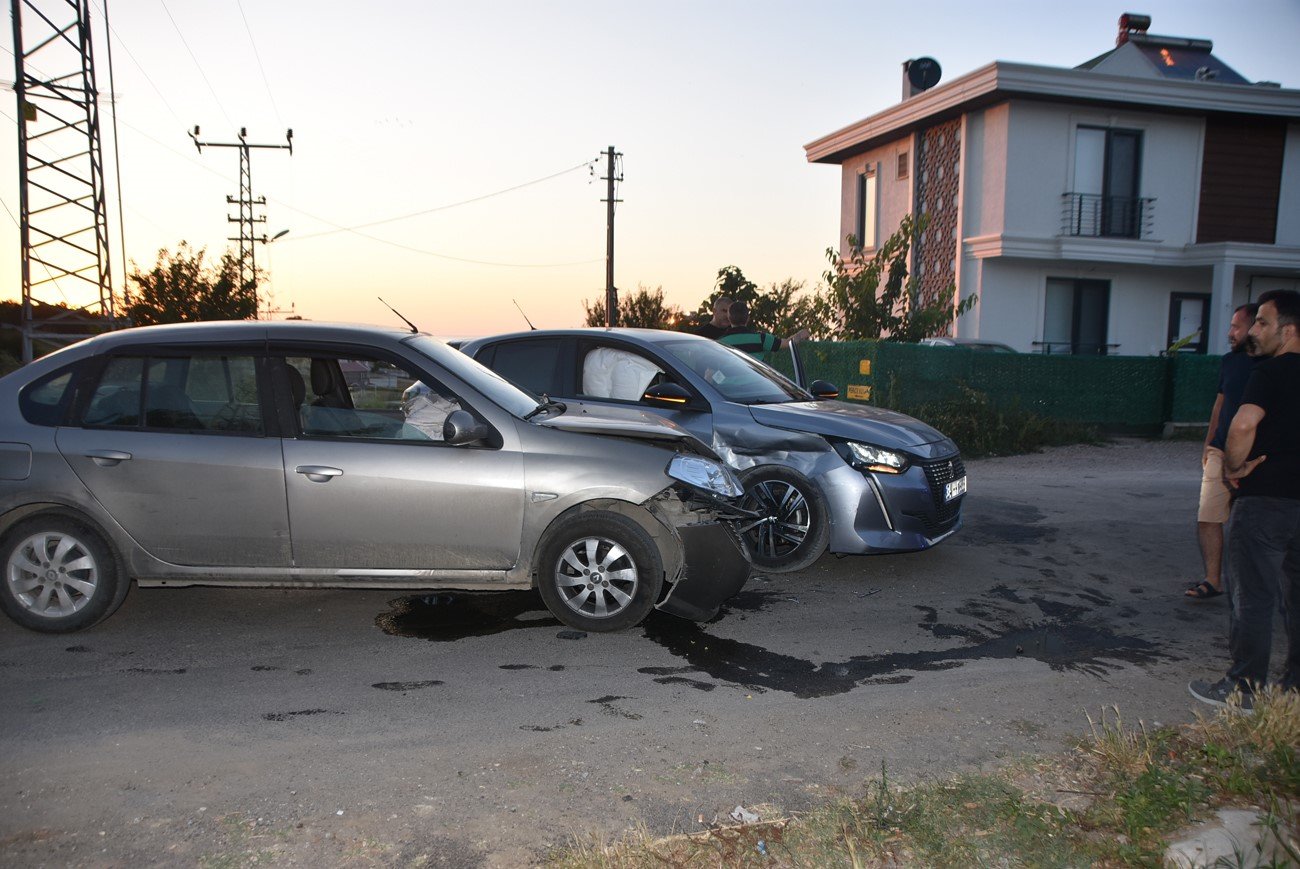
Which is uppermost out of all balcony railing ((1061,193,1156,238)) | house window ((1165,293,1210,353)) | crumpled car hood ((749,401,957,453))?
balcony railing ((1061,193,1156,238))

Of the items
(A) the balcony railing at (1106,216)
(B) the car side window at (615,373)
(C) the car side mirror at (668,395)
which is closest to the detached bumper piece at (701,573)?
(C) the car side mirror at (668,395)

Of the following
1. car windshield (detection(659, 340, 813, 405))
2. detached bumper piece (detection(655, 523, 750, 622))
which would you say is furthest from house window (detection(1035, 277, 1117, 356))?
detached bumper piece (detection(655, 523, 750, 622))

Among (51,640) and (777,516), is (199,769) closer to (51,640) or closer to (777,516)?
(51,640)

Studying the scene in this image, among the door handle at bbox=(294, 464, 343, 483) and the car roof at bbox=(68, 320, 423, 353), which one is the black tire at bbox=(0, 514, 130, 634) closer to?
the car roof at bbox=(68, 320, 423, 353)

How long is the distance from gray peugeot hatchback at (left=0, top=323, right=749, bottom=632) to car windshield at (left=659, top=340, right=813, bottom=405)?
203 centimetres

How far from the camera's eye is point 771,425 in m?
7.26

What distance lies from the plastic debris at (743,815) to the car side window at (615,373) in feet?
14.9

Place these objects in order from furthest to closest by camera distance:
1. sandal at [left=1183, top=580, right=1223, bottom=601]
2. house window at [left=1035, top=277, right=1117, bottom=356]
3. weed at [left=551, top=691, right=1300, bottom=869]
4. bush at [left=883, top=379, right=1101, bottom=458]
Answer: house window at [left=1035, top=277, right=1117, bottom=356] < bush at [left=883, top=379, right=1101, bottom=458] < sandal at [left=1183, top=580, right=1223, bottom=601] < weed at [left=551, top=691, right=1300, bottom=869]

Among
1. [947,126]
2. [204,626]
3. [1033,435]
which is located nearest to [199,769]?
[204,626]

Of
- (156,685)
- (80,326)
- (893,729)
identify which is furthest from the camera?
(80,326)

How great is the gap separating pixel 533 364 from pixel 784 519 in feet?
7.86

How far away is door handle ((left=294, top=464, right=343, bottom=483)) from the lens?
551 centimetres

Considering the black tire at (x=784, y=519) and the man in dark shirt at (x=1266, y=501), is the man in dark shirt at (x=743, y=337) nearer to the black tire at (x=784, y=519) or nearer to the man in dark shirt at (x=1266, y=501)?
the black tire at (x=784, y=519)

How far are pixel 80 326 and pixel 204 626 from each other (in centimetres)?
2283
